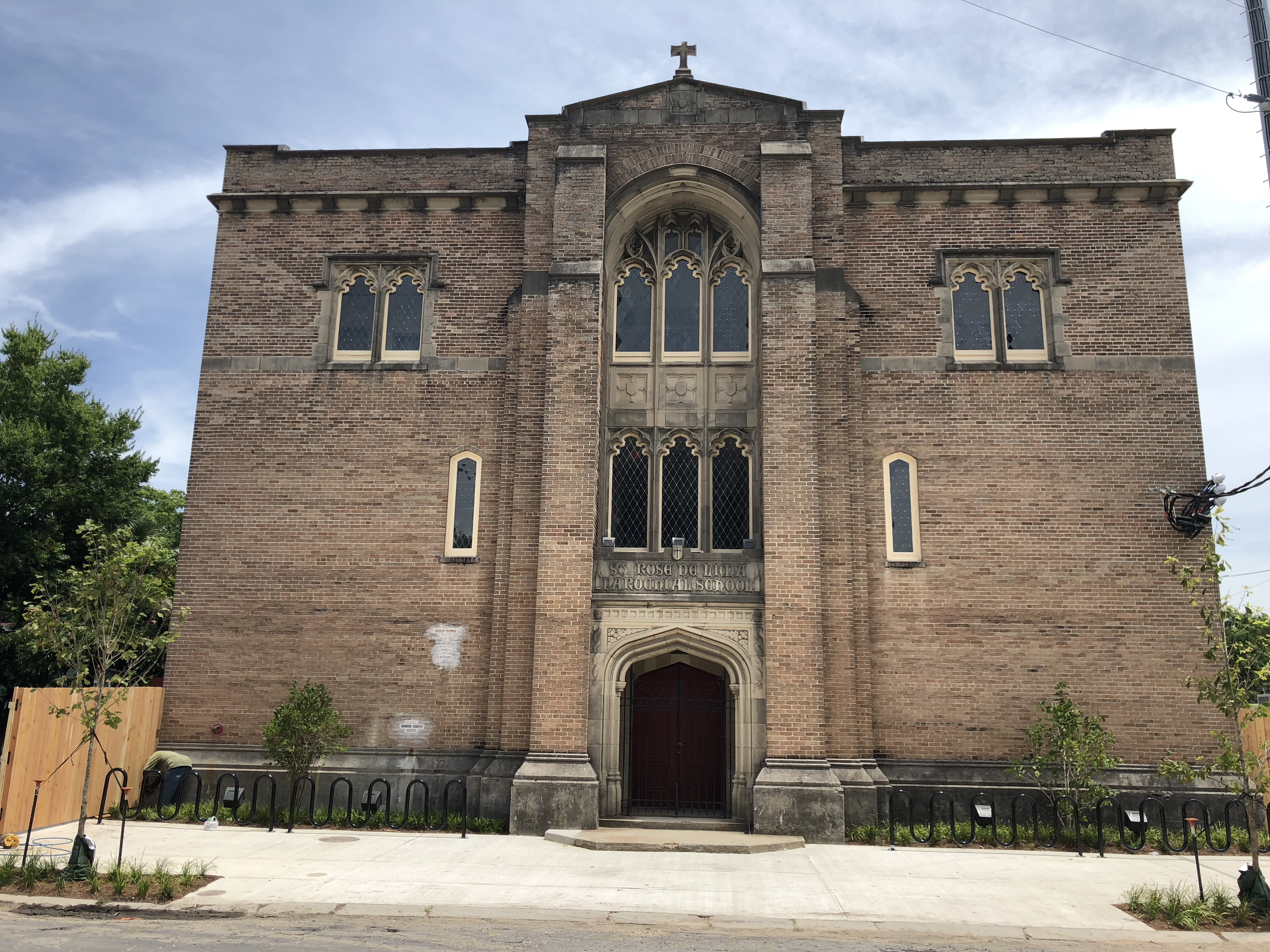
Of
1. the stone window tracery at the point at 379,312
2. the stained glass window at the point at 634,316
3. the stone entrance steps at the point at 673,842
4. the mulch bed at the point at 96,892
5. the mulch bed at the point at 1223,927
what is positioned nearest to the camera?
the mulch bed at the point at 1223,927

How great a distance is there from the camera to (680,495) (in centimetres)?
1628

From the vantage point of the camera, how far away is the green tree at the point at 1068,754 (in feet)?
46.6

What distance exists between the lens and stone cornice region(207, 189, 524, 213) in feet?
57.2

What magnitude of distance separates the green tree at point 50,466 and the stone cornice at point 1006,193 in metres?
17.5

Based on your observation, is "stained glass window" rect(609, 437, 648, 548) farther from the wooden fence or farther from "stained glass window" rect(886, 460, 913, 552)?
the wooden fence

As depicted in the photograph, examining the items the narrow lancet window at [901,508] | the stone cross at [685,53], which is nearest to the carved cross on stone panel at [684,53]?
the stone cross at [685,53]

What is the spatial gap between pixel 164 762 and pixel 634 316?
1089cm

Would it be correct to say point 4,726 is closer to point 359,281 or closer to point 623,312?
point 359,281

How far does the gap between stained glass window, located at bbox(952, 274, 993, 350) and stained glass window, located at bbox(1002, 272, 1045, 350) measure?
30 centimetres

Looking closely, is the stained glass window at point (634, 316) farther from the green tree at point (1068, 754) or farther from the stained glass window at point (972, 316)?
the green tree at point (1068, 754)

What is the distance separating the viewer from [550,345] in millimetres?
15852

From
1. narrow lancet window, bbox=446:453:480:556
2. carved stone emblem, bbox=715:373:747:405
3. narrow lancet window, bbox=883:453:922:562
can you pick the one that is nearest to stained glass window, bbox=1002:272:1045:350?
narrow lancet window, bbox=883:453:922:562

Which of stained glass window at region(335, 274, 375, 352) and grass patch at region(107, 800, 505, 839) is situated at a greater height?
stained glass window at region(335, 274, 375, 352)

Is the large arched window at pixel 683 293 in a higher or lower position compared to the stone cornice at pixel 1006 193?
lower
